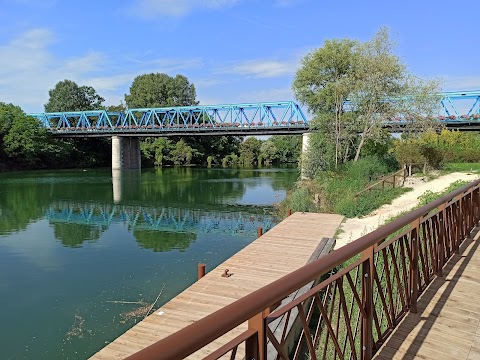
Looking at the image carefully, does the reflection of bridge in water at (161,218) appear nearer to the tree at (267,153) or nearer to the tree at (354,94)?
the tree at (354,94)

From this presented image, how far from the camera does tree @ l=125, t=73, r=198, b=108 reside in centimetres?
7788

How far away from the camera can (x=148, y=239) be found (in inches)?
606

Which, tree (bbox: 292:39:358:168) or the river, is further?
tree (bbox: 292:39:358:168)

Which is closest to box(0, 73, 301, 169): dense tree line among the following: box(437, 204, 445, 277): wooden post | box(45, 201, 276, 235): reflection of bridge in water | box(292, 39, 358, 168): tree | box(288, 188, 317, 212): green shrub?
box(45, 201, 276, 235): reflection of bridge in water

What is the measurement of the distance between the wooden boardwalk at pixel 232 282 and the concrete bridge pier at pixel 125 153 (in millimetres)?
51931

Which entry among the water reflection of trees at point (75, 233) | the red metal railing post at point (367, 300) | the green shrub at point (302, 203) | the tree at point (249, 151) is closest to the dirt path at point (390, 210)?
the green shrub at point (302, 203)

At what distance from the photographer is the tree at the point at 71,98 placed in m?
76.9

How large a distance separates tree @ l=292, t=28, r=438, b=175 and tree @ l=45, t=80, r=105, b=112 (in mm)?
60166

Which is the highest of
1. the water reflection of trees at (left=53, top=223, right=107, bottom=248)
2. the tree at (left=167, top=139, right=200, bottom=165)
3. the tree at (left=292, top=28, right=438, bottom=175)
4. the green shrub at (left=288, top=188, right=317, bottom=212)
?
the tree at (left=292, top=28, right=438, bottom=175)

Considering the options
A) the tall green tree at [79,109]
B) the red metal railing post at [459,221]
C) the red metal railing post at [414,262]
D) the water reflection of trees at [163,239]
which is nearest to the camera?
the red metal railing post at [414,262]

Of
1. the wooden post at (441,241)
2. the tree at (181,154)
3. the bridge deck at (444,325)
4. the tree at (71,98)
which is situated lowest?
the bridge deck at (444,325)

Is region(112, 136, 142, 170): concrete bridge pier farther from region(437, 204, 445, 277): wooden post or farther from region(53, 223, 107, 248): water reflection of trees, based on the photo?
region(437, 204, 445, 277): wooden post

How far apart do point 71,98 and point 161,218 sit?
6583 centimetres

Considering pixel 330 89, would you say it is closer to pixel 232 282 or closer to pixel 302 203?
pixel 302 203
